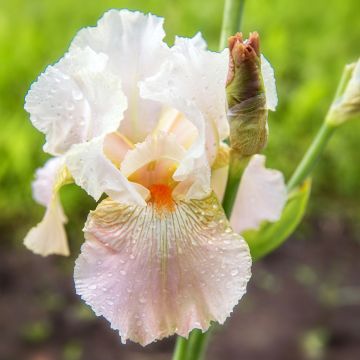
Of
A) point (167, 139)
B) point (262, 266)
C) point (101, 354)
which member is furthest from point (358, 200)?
point (167, 139)

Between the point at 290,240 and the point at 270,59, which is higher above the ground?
the point at 270,59

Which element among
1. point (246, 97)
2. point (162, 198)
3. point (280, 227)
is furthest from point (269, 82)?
point (280, 227)

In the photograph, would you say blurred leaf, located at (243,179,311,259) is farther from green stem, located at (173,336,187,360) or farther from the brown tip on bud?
the brown tip on bud

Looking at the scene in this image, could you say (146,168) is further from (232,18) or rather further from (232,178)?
(232,18)

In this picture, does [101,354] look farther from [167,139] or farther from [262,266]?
[167,139]

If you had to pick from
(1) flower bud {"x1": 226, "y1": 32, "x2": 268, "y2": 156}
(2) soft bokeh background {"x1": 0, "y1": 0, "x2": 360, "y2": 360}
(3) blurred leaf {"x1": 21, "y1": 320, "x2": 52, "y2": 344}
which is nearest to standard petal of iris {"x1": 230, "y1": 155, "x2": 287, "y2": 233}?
(1) flower bud {"x1": 226, "y1": 32, "x2": 268, "y2": 156}

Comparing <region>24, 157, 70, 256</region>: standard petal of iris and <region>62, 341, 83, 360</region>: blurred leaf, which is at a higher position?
<region>24, 157, 70, 256</region>: standard petal of iris
